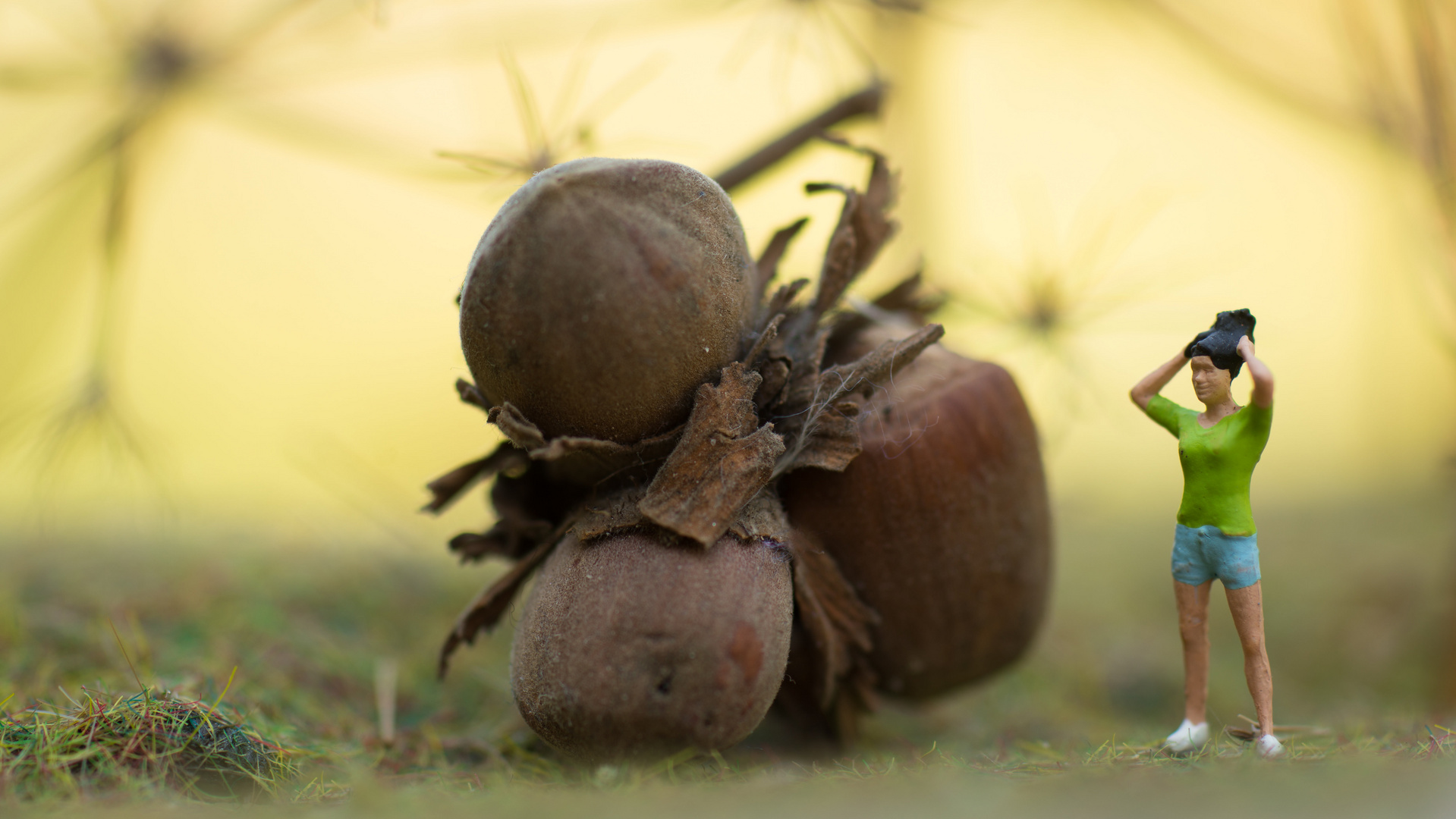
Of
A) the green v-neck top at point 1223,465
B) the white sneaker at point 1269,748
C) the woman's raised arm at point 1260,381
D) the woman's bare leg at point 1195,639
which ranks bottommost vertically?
the white sneaker at point 1269,748

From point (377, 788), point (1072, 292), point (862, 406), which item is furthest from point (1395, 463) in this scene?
point (377, 788)

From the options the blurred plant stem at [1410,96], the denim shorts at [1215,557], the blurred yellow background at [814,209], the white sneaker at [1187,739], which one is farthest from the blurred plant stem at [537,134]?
the blurred plant stem at [1410,96]

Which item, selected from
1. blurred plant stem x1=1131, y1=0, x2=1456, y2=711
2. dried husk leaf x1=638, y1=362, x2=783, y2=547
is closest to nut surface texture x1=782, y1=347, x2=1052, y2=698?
dried husk leaf x1=638, y1=362, x2=783, y2=547

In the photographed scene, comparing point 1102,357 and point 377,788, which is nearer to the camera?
point 377,788

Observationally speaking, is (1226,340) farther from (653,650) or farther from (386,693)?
(386,693)

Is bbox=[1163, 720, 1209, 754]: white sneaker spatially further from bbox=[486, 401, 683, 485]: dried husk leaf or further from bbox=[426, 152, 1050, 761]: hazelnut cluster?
bbox=[486, 401, 683, 485]: dried husk leaf

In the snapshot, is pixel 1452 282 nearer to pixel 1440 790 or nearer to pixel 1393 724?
pixel 1393 724

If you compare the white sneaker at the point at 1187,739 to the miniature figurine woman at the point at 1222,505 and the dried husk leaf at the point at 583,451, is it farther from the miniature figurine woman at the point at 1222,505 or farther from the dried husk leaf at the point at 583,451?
the dried husk leaf at the point at 583,451
